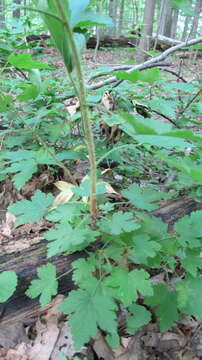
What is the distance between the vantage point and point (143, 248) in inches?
49.4

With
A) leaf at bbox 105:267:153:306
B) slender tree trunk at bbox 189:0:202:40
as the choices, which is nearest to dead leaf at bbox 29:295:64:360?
leaf at bbox 105:267:153:306

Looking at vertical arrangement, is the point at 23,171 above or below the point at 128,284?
above

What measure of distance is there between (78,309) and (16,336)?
1.46 feet

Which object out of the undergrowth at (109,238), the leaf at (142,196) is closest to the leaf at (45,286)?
the undergrowth at (109,238)

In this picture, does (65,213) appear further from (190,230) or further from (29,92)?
(29,92)

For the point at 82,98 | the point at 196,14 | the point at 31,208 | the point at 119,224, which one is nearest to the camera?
the point at 82,98

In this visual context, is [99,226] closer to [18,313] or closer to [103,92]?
[18,313]

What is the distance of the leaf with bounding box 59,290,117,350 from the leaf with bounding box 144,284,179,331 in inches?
10.2

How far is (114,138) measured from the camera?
96.4 inches

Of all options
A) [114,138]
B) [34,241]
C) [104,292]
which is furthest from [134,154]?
[104,292]

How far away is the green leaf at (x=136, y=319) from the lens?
1353mm

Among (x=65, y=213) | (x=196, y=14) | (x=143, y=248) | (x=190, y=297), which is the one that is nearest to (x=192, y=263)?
(x=190, y=297)

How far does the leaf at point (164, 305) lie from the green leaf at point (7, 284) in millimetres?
599

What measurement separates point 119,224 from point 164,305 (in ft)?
1.41
